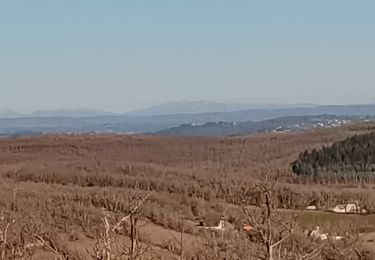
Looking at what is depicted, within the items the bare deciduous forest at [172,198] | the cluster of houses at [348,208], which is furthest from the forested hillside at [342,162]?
the cluster of houses at [348,208]

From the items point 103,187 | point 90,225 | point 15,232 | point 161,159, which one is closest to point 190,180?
point 103,187

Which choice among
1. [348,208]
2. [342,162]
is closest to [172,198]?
[348,208]

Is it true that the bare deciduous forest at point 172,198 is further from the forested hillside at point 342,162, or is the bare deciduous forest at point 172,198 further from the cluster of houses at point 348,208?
the forested hillside at point 342,162

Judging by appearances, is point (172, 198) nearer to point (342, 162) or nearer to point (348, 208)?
point (348, 208)

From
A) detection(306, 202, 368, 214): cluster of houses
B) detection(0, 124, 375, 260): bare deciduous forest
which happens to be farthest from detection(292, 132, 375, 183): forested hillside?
detection(306, 202, 368, 214): cluster of houses

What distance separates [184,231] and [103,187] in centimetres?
1706

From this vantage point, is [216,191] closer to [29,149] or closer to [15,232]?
[29,149]

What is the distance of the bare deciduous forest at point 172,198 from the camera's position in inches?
938

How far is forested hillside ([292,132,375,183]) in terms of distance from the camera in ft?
252

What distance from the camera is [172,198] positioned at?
6325 centimetres

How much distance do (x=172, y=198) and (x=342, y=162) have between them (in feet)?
83.8

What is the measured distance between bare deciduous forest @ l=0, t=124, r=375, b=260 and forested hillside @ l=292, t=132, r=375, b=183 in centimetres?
183

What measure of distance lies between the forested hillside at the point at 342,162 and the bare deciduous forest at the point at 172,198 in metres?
1.83

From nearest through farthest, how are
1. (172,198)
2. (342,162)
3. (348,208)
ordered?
1. (348,208)
2. (172,198)
3. (342,162)
